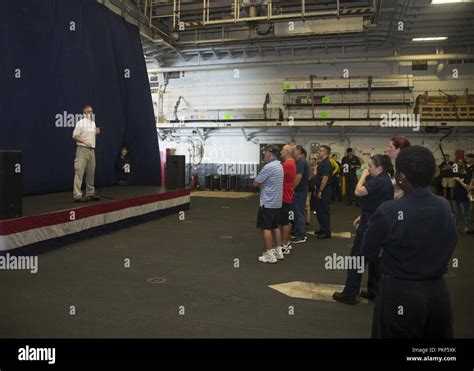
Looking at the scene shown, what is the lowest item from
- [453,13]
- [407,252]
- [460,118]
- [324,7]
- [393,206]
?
[407,252]

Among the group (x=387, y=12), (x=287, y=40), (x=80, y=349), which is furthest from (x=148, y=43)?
(x=80, y=349)

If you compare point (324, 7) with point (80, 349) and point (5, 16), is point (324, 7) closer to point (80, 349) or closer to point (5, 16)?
point (5, 16)

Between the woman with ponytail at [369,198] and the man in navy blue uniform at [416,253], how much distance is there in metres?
1.76

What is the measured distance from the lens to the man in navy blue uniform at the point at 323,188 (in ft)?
23.7

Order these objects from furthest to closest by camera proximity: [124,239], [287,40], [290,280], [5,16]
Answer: [287,40] < [5,16] < [124,239] < [290,280]

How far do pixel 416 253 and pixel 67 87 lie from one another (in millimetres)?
9290

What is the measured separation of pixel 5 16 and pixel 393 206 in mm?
8694

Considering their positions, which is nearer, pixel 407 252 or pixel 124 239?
pixel 407 252

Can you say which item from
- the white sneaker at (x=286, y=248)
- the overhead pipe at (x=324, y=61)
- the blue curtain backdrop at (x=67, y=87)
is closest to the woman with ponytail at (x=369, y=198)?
the white sneaker at (x=286, y=248)

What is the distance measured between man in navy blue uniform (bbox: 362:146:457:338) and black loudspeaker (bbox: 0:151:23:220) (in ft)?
16.6

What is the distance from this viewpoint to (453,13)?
1162cm

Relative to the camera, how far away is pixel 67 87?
937cm

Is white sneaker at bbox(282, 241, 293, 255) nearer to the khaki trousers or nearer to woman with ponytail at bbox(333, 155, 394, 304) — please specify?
A: woman with ponytail at bbox(333, 155, 394, 304)

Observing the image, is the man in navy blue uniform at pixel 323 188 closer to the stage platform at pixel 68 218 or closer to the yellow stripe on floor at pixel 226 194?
the stage platform at pixel 68 218
